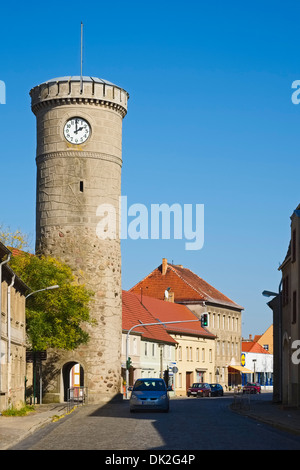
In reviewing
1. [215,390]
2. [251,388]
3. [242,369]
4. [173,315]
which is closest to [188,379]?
[173,315]

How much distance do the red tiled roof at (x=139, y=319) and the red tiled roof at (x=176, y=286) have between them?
57.9 ft

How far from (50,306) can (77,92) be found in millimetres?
14600

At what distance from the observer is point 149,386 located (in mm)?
38844

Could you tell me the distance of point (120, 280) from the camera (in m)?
56.2

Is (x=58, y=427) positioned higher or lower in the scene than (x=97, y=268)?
lower

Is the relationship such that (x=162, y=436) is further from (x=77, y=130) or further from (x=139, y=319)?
(x=139, y=319)

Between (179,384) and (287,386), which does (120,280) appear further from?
(179,384)

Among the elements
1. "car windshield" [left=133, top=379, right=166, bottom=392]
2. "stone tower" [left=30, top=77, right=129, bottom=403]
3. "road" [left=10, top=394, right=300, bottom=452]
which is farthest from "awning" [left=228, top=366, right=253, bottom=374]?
"road" [left=10, top=394, right=300, bottom=452]

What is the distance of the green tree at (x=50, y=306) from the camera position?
4872cm

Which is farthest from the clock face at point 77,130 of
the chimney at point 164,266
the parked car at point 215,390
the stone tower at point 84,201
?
the chimney at point 164,266

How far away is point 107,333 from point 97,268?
424 centimetres

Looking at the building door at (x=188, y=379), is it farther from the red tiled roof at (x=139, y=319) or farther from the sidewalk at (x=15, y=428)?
the sidewalk at (x=15, y=428)

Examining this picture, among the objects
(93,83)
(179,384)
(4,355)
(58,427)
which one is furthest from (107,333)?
(179,384)

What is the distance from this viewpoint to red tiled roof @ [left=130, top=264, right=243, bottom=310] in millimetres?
103375
